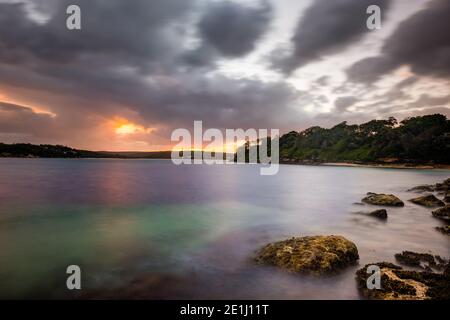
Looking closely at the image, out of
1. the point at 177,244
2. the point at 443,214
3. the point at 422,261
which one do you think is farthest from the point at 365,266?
the point at 443,214

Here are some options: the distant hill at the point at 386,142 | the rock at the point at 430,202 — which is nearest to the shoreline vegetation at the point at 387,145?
the distant hill at the point at 386,142

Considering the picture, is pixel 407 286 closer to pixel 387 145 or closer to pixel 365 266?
pixel 365 266

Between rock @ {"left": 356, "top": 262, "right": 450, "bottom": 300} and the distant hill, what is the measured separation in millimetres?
120780

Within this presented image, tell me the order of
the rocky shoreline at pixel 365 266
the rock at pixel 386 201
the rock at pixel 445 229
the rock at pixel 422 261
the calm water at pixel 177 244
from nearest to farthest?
the rocky shoreline at pixel 365 266, the calm water at pixel 177 244, the rock at pixel 422 261, the rock at pixel 445 229, the rock at pixel 386 201

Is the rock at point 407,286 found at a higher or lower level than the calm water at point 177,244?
higher

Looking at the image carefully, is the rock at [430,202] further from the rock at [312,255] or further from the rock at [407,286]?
the rock at [407,286]

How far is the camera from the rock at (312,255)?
10.7 meters

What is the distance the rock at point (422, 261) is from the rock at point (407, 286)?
2.45m

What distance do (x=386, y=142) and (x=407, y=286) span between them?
143m

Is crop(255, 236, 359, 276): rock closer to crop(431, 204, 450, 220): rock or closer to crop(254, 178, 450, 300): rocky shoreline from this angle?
crop(254, 178, 450, 300): rocky shoreline

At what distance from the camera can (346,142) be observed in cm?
16512

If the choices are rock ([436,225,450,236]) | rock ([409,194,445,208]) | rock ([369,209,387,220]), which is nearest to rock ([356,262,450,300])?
rock ([436,225,450,236])

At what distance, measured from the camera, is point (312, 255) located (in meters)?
11.2
